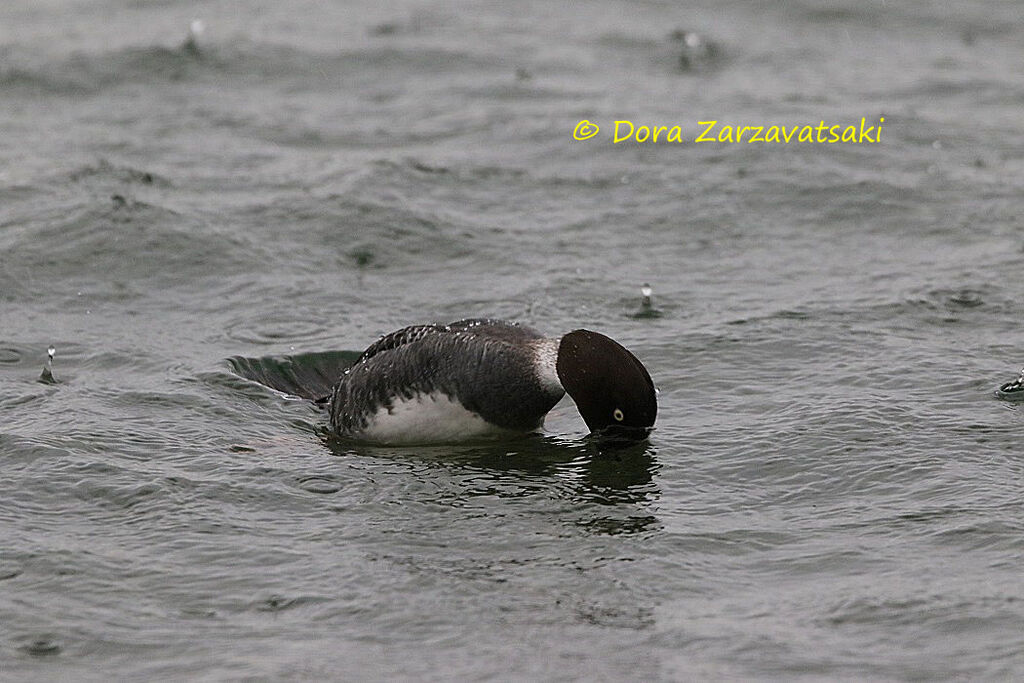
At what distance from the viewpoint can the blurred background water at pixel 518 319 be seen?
22.0 feet

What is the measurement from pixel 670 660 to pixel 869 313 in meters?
4.97

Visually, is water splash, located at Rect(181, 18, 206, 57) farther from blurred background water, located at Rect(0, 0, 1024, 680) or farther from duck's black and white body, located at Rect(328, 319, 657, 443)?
duck's black and white body, located at Rect(328, 319, 657, 443)

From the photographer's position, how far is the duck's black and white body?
8445 millimetres

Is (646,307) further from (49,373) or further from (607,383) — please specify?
(49,373)

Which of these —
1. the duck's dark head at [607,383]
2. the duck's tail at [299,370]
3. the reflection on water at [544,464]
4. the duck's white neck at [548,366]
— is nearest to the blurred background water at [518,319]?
the reflection on water at [544,464]

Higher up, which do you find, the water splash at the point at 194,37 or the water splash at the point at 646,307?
the water splash at the point at 194,37

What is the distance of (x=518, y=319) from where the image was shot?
10891mm

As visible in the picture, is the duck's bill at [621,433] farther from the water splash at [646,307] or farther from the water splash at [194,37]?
the water splash at [194,37]

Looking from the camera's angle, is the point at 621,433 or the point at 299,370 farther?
the point at 299,370

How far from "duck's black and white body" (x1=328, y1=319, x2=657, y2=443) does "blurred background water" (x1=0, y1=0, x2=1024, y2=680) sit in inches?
7.3

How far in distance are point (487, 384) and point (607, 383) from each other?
684 millimetres

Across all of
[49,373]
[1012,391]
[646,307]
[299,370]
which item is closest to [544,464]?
[299,370]

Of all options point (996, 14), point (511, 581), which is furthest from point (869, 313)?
point (996, 14)

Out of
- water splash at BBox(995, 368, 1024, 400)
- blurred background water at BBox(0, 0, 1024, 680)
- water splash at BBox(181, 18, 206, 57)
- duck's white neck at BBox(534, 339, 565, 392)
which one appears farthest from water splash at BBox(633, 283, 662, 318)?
water splash at BBox(181, 18, 206, 57)
